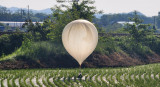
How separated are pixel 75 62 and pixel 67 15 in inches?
263

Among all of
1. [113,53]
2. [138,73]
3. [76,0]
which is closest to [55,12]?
[76,0]

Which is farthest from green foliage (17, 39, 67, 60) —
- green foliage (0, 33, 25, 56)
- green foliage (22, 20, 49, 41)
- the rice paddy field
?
the rice paddy field

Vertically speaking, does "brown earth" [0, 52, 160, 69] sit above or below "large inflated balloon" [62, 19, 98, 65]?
below

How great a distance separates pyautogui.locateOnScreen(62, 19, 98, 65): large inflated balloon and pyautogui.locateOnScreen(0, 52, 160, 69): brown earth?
797cm

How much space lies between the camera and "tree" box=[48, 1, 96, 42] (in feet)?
108

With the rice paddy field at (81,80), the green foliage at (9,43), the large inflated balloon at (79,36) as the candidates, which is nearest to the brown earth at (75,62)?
the rice paddy field at (81,80)

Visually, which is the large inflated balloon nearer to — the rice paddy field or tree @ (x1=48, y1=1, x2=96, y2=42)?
the rice paddy field

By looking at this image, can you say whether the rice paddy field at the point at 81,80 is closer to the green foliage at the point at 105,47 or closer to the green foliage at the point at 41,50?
the green foliage at the point at 41,50

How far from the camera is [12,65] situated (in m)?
26.0

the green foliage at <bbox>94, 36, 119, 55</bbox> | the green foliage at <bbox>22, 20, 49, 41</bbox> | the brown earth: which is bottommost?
the brown earth

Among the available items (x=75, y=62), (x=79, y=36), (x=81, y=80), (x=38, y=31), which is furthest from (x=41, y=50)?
(x=81, y=80)

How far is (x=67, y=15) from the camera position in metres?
33.9

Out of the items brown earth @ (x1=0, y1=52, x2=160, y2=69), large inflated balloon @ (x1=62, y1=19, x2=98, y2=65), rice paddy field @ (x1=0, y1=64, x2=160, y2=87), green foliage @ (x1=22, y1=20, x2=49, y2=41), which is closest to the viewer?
rice paddy field @ (x1=0, y1=64, x2=160, y2=87)

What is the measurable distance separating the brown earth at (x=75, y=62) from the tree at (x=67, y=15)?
429cm
